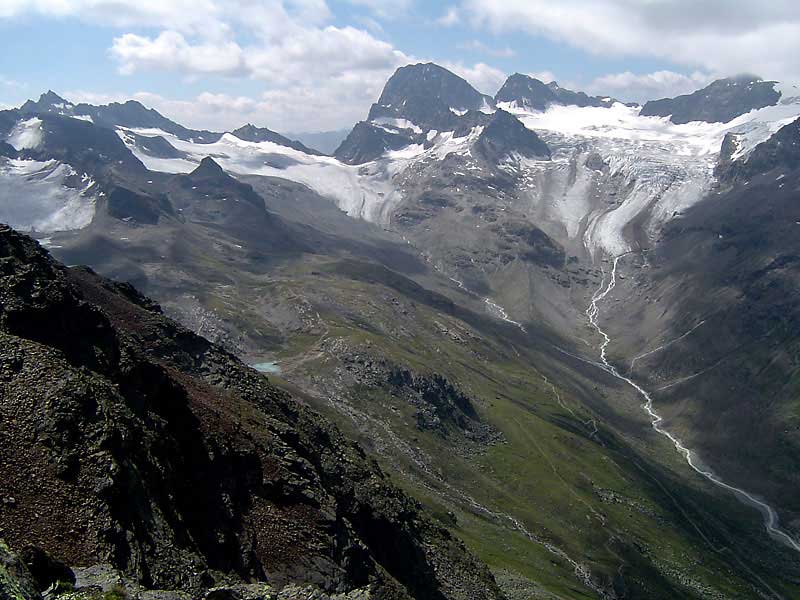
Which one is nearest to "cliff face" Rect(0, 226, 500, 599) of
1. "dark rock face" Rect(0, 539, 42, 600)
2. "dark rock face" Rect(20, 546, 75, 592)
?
"dark rock face" Rect(20, 546, 75, 592)

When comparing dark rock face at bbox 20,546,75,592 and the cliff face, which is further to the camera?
the cliff face

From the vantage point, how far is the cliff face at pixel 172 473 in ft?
121

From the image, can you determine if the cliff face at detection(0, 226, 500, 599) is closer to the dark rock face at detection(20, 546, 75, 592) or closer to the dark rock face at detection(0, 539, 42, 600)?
the dark rock face at detection(20, 546, 75, 592)

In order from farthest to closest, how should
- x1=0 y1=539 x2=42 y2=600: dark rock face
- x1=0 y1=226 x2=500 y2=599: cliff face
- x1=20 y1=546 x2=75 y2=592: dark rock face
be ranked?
1. x1=0 y1=226 x2=500 y2=599: cliff face
2. x1=20 y1=546 x2=75 y2=592: dark rock face
3. x1=0 y1=539 x2=42 y2=600: dark rock face

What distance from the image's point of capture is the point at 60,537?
3503 centimetres

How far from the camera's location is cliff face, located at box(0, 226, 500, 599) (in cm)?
3681

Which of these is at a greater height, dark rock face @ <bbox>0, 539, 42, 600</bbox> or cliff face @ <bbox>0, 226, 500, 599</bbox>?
dark rock face @ <bbox>0, 539, 42, 600</bbox>

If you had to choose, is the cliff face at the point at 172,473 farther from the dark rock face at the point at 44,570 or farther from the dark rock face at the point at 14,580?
the dark rock face at the point at 14,580

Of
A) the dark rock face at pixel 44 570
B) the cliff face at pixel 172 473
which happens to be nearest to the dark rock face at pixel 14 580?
the dark rock face at pixel 44 570

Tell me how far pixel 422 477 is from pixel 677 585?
78.7 m

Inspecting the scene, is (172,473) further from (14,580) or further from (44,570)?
(14,580)

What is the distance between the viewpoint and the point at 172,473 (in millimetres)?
48500

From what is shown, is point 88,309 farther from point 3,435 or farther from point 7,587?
point 7,587

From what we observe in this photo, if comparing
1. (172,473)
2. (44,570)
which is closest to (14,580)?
(44,570)
